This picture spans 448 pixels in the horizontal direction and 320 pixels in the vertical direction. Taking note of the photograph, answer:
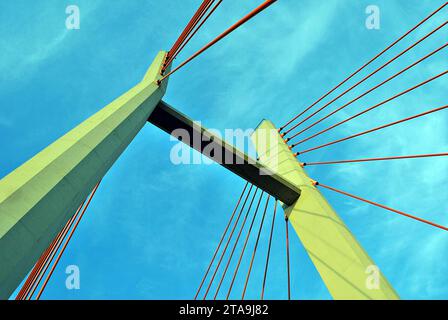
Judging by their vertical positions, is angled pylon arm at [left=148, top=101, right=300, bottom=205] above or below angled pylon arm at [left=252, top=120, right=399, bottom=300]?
above

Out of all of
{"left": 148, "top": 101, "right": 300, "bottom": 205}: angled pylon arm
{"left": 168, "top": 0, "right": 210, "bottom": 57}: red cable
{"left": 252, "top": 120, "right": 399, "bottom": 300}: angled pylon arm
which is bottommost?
{"left": 252, "top": 120, "right": 399, "bottom": 300}: angled pylon arm

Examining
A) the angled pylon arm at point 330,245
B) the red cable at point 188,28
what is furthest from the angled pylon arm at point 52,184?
the angled pylon arm at point 330,245

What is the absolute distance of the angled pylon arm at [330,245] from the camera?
5.03 m

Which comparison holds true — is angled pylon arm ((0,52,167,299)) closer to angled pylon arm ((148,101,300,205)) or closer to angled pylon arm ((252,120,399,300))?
angled pylon arm ((148,101,300,205))

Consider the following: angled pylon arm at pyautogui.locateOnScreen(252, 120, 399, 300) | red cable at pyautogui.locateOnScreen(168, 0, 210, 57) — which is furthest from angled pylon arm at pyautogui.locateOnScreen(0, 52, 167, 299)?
angled pylon arm at pyautogui.locateOnScreen(252, 120, 399, 300)

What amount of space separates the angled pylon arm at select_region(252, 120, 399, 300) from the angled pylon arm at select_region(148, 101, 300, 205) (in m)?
0.36

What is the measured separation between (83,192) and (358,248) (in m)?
4.60

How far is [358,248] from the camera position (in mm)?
5609

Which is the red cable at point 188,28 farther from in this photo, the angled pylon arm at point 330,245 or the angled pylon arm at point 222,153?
the angled pylon arm at point 330,245

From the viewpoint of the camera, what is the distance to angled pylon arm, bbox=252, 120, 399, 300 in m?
5.03

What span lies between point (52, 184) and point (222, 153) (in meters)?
4.41

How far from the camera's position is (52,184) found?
3.41 m

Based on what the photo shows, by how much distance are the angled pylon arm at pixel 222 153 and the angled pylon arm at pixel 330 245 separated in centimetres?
36
